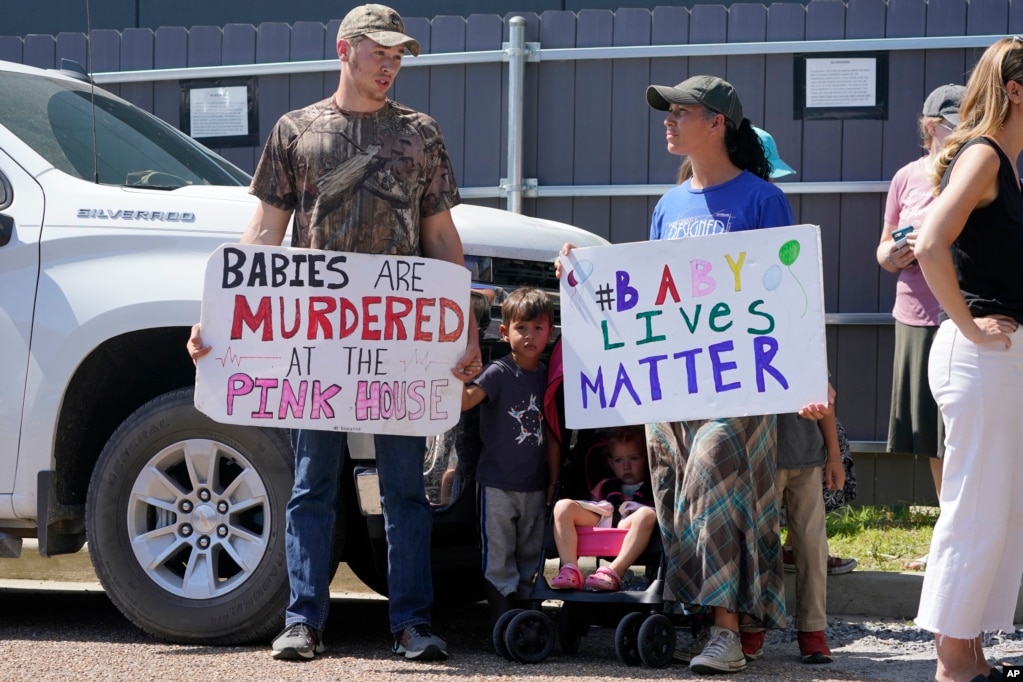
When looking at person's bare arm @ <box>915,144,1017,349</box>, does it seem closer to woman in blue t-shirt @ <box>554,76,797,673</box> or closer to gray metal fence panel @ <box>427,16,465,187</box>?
woman in blue t-shirt @ <box>554,76,797,673</box>

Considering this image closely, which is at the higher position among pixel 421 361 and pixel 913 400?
pixel 421 361

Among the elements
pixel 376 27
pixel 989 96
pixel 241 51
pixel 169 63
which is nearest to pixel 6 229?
pixel 376 27

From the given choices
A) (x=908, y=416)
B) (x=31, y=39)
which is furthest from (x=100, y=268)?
(x=31, y=39)

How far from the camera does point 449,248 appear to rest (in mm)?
5438

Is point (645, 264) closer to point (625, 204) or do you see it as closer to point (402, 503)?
point (402, 503)

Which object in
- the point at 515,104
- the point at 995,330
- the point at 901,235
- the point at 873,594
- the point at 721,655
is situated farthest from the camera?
the point at 515,104

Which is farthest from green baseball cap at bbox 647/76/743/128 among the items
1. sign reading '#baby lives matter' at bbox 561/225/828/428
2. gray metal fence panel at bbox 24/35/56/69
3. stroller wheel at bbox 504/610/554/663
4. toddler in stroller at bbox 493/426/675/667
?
gray metal fence panel at bbox 24/35/56/69

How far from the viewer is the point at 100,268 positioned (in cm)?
553

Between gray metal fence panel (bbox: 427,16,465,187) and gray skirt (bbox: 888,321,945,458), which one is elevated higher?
gray metal fence panel (bbox: 427,16,465,187)

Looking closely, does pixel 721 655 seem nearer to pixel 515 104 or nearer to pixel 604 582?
pixel 604 582

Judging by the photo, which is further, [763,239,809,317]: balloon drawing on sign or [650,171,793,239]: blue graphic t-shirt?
[650,171,793,239]: blue graphic t-shirt

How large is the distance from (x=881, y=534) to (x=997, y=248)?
2.98 m

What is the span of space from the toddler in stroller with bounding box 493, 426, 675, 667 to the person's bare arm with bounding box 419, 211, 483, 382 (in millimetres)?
613

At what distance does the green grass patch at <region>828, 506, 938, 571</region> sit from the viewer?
6797 mm
